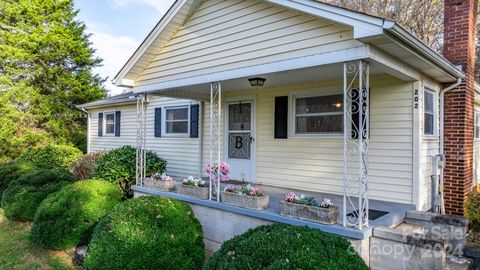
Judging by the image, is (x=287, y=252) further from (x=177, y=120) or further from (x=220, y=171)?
(x=177, y=120)

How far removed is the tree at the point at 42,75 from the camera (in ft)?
46.3

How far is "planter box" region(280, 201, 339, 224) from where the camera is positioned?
12.1ft

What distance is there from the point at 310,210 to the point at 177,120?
20.2ft

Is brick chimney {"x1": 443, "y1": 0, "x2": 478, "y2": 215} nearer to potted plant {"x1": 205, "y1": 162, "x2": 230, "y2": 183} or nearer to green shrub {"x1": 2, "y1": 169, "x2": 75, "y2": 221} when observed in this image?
potted plant {"x1": 205, "y1": 162, "x2": 230, "y2": 183}

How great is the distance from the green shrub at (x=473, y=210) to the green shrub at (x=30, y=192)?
799 cm

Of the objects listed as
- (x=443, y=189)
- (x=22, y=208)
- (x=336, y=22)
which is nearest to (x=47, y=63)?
(x=22, y=208)

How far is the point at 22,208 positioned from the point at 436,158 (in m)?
8.14

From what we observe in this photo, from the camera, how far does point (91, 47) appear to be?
57.3 ft

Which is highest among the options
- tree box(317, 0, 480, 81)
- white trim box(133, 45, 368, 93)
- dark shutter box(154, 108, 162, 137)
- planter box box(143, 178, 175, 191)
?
tree box(317, 0, 480, 81)

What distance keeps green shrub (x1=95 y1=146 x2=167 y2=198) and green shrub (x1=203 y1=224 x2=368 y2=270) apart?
525 cm

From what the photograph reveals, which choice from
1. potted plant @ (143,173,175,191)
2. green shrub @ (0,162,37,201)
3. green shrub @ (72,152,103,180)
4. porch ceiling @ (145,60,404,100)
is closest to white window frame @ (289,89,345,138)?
porch ceiling @ (145,60,404,100)

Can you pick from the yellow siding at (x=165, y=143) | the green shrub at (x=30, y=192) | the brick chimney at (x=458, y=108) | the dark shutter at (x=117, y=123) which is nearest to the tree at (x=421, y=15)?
the brick chimney at (x=458, y=108)

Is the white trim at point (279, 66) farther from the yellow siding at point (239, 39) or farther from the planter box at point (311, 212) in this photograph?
the planter box at point (311, 212)

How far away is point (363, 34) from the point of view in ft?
11.3
